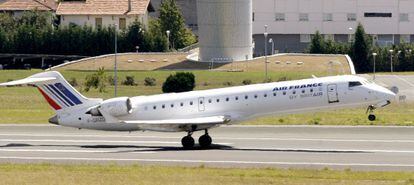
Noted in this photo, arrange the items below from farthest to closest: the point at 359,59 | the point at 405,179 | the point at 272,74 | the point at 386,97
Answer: the point at 359,59 < the point at 272,74 < the point at 386,97 < the point at 405,179

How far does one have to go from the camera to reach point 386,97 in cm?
4188

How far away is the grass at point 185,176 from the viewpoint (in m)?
31.2

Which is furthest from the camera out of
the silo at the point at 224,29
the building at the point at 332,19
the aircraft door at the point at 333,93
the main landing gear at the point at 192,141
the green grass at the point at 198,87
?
the building at the point at 332,19

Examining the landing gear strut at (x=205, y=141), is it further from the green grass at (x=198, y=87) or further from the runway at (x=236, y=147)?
the green grass at (x=198, y=87)

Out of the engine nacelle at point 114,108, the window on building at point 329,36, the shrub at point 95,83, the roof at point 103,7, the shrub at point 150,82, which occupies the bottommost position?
the shrub at point 150,82

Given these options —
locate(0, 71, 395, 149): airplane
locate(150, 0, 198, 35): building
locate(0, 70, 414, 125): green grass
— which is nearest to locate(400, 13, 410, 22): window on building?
locate(150, 0, 198, 35): building

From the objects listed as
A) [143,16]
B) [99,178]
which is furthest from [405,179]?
[143,16]

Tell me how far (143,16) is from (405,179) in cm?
10491

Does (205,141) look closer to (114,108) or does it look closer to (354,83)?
(114,108)

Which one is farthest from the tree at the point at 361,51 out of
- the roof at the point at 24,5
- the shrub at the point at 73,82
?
the roof at the point at 24,5

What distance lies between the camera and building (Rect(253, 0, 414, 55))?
13338cm

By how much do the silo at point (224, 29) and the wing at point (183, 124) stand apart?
64.0m

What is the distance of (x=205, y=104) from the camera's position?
43688mm

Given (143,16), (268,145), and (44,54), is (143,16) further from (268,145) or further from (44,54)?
(268,145)
